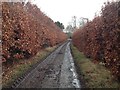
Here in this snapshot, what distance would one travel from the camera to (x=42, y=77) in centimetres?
1884

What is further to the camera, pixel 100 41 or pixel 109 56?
pixel 100 41

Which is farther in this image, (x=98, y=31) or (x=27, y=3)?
(x=27, y=3)

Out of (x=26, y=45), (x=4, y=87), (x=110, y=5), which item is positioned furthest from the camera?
(x=26, y=45)

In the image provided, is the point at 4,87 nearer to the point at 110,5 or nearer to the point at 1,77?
the point at 1,77

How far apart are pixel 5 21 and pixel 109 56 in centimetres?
673

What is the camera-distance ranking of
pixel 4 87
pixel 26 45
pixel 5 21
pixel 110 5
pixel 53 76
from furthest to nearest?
pixel 26 45 → pixel 53 76 → pixel 5 21 → pixel 110 5 → pixel 4 87

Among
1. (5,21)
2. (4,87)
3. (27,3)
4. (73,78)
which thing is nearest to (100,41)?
(73,78)

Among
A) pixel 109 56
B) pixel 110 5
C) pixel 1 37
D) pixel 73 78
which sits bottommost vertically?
pixel 73 78

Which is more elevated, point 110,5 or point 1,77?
point 110,5

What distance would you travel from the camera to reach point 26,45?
2647 centimetres

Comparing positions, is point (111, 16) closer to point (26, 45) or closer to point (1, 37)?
point (1, 37)

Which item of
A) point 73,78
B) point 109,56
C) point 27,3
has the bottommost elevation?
point 73,78

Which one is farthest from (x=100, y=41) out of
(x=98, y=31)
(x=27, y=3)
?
(x=27, y=3)

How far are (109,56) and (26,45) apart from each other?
12.6 meters
